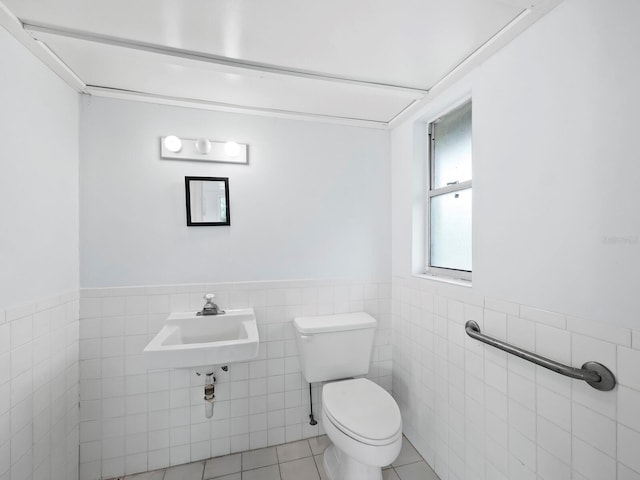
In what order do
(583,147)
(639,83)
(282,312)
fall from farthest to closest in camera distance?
1. (282,312)
2. (583,147)
3. (639,83)

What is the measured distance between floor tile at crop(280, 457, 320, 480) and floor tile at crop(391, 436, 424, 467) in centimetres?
49

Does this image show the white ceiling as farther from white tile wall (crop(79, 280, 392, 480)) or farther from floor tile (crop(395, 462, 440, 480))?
floor tile (crop(395, 462, 440, 480))

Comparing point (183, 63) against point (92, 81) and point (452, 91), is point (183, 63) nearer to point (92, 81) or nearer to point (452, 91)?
point (92, 81)

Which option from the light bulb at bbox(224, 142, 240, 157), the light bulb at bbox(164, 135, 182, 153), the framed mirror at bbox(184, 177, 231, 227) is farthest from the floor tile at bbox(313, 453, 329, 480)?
the light bulb at bbox(164, 135, 182, 153)

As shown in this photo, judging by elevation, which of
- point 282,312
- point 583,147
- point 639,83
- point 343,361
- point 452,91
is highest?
point 452,91

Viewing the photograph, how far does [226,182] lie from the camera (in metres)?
1.84

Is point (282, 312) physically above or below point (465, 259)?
below

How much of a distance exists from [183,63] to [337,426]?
189cm

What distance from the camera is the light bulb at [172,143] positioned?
5.66ft

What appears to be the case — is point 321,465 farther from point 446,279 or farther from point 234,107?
point 234,107

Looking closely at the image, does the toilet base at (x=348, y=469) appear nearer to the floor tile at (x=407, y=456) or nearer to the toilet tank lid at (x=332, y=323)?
the floor tile at (x=407, y=456)

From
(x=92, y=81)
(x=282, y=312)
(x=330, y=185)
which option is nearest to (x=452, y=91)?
(x=330, y=185)

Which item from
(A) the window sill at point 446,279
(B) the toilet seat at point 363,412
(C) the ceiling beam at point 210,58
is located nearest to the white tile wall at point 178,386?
(B) the toilet seat at point 363,412

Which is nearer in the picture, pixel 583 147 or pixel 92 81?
pixel 583 147
